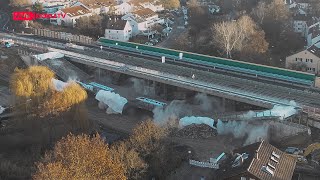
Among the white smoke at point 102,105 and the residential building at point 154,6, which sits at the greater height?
the residential building at point 154,6

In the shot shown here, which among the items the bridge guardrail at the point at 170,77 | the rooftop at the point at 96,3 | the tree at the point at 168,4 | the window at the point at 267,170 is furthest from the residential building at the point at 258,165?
the tree at the point at 168,4

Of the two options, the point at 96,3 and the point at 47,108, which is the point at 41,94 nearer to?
the point at 47,108

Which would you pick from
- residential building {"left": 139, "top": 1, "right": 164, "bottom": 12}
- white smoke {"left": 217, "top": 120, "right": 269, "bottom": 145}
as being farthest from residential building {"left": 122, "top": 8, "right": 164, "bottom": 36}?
white smoke {"left": 217, "top": 120, "right": 269, "bottom": 145}

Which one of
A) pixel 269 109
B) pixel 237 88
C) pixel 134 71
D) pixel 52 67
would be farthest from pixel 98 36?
pixel 269 109

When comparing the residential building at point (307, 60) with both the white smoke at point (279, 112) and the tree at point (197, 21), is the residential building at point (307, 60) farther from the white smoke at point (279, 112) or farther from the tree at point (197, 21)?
the tree at point (197, 21)

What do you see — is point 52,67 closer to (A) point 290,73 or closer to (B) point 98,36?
(B) point 98,36

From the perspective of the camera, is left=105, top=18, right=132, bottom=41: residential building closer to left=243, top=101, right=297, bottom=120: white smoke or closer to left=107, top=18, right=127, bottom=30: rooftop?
left=107, top=18, right=127, bottom=30: rooftop

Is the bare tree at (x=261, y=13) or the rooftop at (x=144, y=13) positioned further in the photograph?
the rooftop at (x=144, y=13)
